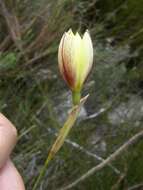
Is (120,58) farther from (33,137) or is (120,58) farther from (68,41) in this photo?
(68,41)

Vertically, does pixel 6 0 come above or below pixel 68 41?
below

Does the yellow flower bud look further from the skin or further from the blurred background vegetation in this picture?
the blurred background vegetation

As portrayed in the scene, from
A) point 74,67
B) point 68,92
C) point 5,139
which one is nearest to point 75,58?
point 74,67

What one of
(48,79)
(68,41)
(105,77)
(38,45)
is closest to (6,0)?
(38,45)

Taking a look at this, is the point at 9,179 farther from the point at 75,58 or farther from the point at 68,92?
the point at 68,92

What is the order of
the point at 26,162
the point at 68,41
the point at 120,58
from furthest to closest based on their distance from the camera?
the point at 120,58 → the point at 26,162 → the point at 68,41

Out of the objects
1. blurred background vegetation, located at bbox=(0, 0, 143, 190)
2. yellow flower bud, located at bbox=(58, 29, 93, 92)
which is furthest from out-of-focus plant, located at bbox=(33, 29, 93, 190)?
blurred background vegetation, located at bbox=(0, 0, 143, 190)

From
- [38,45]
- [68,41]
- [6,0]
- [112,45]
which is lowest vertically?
[112,45]

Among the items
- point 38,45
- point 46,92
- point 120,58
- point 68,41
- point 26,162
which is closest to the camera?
point 68,41
